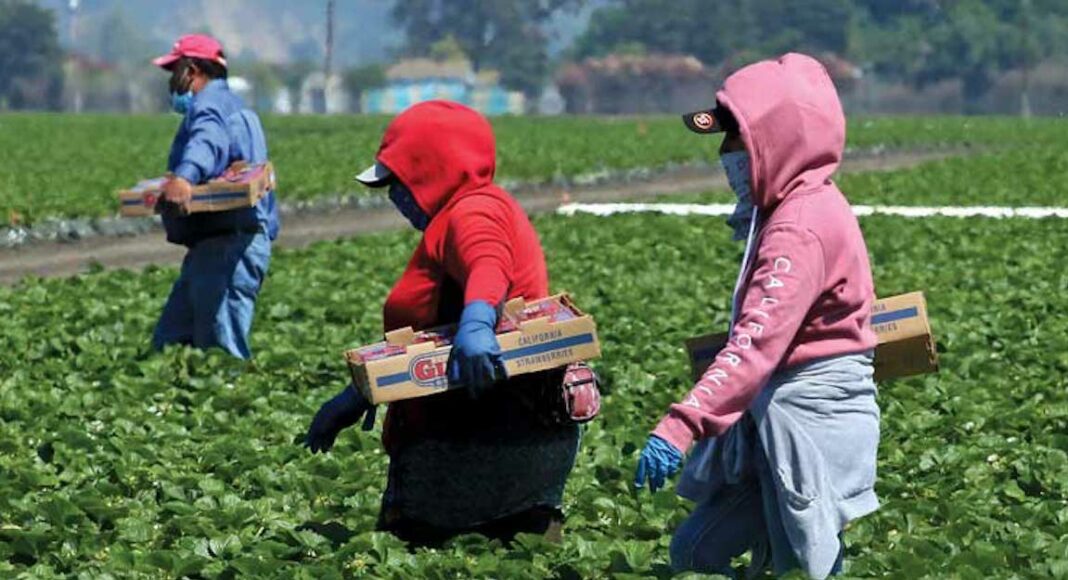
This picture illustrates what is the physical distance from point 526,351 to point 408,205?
64 centimetres

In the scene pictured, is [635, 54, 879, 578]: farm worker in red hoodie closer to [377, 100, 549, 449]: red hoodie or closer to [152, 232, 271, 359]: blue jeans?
[377, 100, 549, 449]: red hoodie

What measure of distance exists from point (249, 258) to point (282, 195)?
15665 millimetres

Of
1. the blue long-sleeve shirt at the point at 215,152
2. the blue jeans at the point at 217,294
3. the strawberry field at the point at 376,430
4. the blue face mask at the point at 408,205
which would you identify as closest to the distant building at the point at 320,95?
the strawberry field at the point at 376,430

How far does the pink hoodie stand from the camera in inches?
190

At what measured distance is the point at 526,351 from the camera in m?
5.42

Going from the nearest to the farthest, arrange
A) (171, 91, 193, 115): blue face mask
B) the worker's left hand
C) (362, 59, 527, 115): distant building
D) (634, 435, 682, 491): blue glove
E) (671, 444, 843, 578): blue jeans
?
(634, 435, 682, 491): blue glove
(671, 444, 843, 578): blue jeans
the worker's left hand
(171, 91, 193, 115): blue face mask
(362, 59, 527, 115): distant building

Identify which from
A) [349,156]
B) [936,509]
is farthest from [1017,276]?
[349,156]

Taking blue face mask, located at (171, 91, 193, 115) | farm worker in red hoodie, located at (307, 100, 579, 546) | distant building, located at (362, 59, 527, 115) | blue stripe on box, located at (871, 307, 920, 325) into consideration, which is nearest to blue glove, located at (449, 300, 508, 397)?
farm worker in red hoodie, located at (307, 100, 579, 546)

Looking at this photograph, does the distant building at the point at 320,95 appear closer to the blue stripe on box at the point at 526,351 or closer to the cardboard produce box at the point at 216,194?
the cardboard produce box at the point at 216,194

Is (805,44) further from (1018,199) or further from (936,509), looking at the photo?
(936,509)

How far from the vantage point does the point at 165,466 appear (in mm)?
8438

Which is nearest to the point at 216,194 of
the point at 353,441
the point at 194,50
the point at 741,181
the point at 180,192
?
the point at 180,192

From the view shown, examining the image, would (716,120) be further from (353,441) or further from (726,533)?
(353,441)

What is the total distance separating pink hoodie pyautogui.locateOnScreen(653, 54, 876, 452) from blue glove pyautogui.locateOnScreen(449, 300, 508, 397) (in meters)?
0.63
